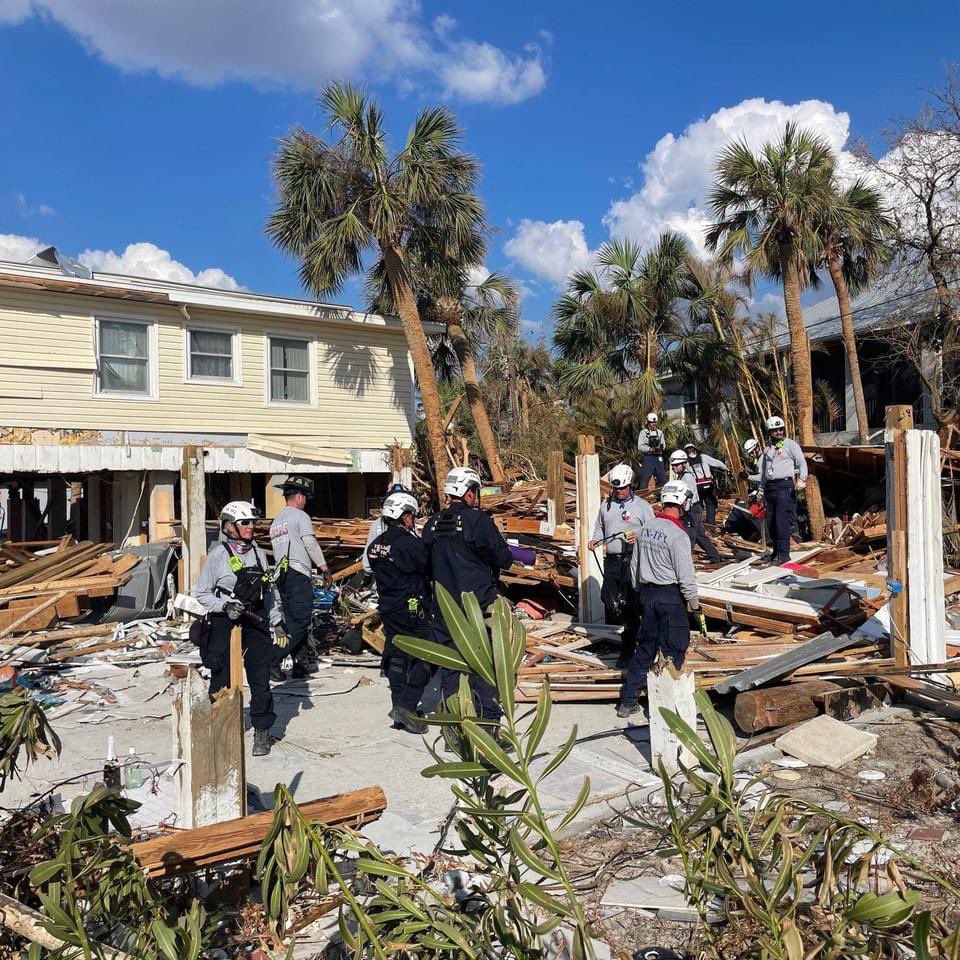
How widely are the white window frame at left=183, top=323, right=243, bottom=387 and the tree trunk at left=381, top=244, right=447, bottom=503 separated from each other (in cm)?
331

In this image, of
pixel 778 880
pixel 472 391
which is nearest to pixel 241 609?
pixel 778 880

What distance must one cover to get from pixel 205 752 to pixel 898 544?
5861mm

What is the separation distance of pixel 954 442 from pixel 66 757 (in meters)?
14.5

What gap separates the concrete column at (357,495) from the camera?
1936 centimetres

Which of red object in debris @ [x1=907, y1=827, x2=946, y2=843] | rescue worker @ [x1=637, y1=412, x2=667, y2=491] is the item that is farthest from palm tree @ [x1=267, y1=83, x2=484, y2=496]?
red object in debris @ [x1=907, y1=827, x2=946, y2=843]

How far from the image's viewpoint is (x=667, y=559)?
667cm

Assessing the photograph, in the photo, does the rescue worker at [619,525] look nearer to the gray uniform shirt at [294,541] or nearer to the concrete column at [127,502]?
the gray uniform shirt at [294,541]

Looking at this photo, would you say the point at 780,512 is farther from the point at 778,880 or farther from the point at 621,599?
the point at 778,880

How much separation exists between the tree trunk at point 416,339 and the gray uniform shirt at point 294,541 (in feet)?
28.6

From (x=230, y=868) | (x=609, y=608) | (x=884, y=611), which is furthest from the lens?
(x=609, y=608)

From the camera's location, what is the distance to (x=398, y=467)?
17.9 m

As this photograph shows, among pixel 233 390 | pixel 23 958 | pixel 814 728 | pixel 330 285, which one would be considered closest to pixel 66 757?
pixel 23 958

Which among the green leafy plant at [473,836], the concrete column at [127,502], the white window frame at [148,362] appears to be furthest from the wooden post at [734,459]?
the green leafy plant at [473,836]

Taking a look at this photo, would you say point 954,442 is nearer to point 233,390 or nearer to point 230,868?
point 233,390
